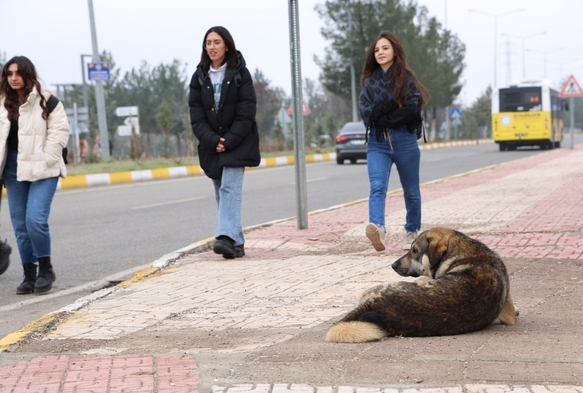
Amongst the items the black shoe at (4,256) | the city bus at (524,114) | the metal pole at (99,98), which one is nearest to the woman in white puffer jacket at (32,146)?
the black shoe at (4,256)

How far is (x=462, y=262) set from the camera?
5.20m

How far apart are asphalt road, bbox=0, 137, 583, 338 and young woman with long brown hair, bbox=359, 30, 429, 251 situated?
229cm

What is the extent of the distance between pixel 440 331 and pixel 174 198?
1307 centimetres

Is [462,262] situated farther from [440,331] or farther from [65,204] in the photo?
[65,204]

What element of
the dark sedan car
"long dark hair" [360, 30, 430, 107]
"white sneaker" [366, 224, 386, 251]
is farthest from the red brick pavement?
the dark sedan car

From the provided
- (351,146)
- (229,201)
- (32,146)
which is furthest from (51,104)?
(351,146)

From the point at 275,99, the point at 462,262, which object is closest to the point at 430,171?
the point at 462,262

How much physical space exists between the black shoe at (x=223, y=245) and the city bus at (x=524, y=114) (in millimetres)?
34921

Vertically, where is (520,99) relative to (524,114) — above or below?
above

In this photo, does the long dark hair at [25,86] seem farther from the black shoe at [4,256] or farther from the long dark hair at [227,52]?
the long dark hair at [227,52]

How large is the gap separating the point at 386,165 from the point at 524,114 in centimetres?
3494

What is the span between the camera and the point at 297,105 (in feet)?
33.9

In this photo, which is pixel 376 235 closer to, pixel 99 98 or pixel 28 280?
pixel 28 280

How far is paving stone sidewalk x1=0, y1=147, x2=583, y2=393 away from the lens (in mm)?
4262
